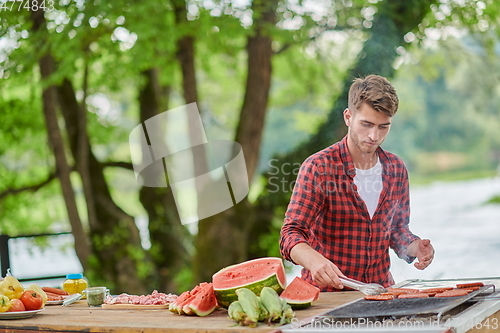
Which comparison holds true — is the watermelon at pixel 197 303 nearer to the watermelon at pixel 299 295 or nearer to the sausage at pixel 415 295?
the watermelon at pixel 299 295

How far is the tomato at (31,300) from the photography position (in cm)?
297

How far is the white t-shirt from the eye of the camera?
3.26 m

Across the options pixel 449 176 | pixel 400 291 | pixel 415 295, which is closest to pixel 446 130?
pixel 449 176

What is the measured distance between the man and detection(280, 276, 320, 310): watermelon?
0.80 ft

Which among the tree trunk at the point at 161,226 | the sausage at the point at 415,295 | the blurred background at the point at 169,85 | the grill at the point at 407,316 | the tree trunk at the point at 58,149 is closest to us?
the grill at the point at 407,316

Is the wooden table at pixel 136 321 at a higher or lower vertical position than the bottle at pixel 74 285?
lower

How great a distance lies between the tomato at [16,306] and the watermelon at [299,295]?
117 centimetres

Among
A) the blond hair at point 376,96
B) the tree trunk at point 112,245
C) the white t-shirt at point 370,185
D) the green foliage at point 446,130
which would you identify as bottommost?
the tree trunk at point 112,245

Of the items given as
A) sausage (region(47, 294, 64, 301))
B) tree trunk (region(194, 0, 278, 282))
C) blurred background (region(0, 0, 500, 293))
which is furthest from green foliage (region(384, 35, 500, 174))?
sausage (region(47, 294, 64, 301))

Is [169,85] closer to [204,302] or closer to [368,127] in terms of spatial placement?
[368,127]

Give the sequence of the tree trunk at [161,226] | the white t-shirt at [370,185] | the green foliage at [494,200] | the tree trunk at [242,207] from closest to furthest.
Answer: the white t-shirt at [370,185] < the tree trunk at [242,207] < the tree trunk at [161,226] < the green foliage at [494,200]

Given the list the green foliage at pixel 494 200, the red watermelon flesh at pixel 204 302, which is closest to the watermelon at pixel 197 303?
the red watermelon flesh at pixel 204 302

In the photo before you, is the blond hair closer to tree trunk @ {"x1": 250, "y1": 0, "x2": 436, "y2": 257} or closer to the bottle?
the bottle

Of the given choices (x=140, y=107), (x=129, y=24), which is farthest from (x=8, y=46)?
(x=140, y=107)
